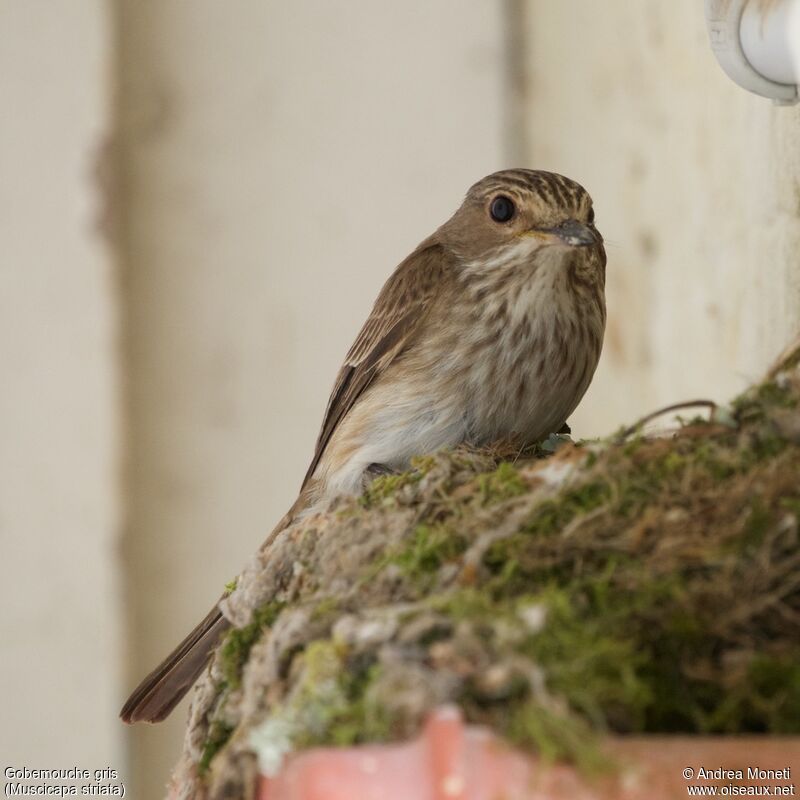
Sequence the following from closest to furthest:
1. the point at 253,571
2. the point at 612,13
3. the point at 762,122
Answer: the point at 253,571 → the point at 762,122 → the point at 612,13

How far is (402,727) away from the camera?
1720mm

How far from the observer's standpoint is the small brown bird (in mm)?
3400

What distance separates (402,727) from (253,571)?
38.1 inches

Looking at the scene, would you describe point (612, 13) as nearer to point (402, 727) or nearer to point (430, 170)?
point (430, 170)

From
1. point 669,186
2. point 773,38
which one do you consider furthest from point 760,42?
point 669,186

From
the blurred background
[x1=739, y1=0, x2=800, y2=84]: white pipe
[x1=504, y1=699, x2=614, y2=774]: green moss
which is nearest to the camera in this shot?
[x1=504, y1=699, x2=614, y2=774]: green moss

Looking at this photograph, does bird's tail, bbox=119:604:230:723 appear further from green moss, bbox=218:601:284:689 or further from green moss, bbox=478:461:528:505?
green moss, bbox=478:461:528:505

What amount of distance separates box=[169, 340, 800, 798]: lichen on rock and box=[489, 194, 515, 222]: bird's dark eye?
1.18 metres

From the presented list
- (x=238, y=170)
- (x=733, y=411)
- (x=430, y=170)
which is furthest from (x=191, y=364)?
(x=733, y=411)

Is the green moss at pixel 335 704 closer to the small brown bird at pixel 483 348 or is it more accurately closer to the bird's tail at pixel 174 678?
the bird's tail at pixel 174 678

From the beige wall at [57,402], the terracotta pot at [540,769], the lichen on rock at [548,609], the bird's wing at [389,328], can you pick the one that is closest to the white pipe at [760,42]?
the lichen on rock at [548,609]

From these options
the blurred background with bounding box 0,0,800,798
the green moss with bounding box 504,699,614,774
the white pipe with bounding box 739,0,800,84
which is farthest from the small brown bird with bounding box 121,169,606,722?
the green moss with bounding box 504,699,614,774

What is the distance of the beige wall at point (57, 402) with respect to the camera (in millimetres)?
5684

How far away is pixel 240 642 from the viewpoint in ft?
7.95
